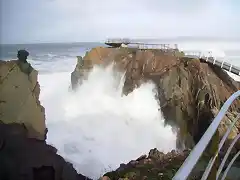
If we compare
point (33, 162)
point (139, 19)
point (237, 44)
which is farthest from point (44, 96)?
point (237, 44)

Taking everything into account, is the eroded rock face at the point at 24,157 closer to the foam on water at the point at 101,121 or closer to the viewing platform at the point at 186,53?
the foam on water at the point at 101,121

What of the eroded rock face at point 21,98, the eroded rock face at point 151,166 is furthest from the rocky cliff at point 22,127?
the eroded rock face at point 151,166

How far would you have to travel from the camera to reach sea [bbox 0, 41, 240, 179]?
2.01 meters

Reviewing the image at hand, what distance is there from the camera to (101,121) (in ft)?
6.99

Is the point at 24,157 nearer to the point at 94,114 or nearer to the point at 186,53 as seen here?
the point at 94,114

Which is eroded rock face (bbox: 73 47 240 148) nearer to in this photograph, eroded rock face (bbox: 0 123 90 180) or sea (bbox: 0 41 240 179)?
sea (bbox: 0 41 240 179)

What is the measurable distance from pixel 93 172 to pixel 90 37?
88 cm

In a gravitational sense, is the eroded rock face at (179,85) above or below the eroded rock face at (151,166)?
above

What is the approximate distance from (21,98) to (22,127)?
0.57 feet

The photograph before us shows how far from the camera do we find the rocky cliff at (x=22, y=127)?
1944mm

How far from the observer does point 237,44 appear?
94.2 inches

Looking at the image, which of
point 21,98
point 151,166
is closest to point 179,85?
point 151,166

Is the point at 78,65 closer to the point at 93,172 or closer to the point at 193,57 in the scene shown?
the point at 93,172

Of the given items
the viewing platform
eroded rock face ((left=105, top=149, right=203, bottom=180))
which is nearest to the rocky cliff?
eroded rock face ((left=105, top=149, right=203, bottom=180))
